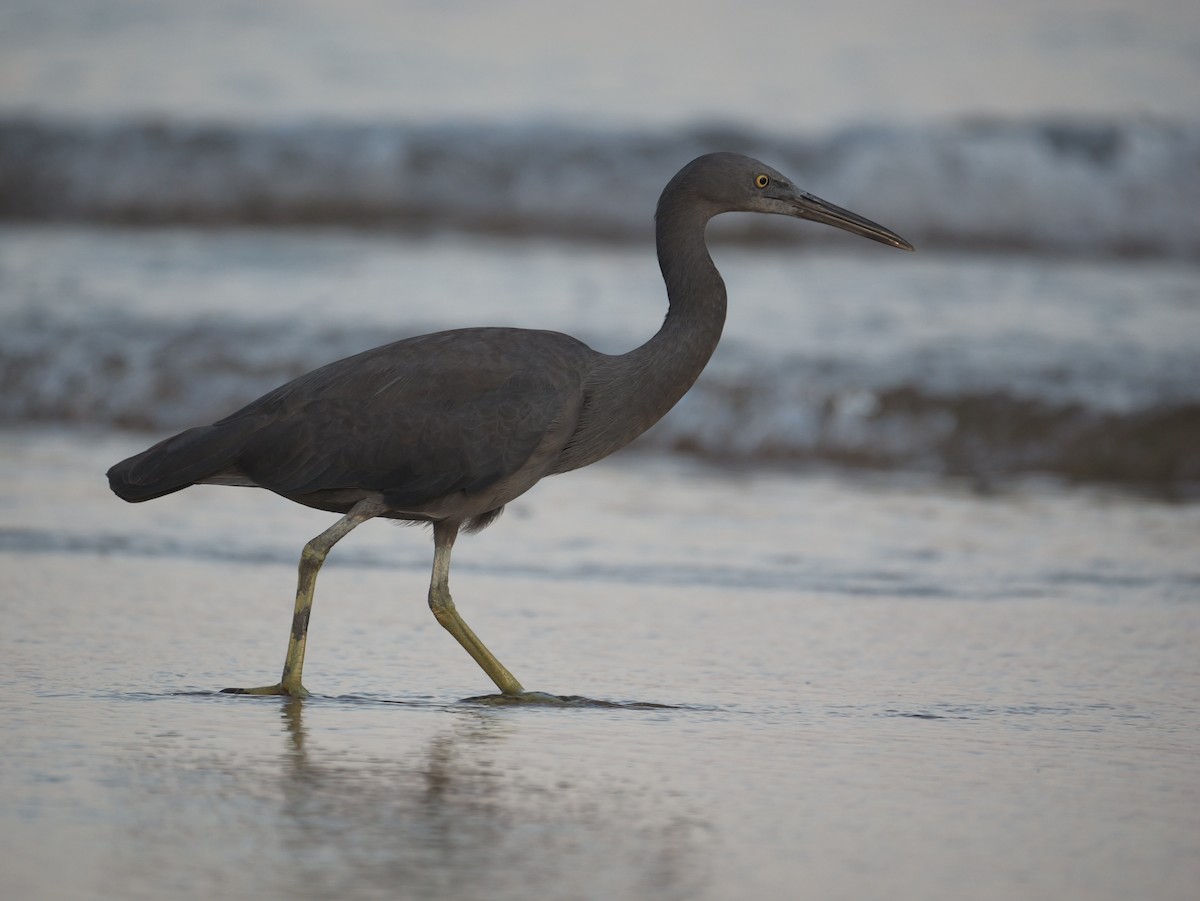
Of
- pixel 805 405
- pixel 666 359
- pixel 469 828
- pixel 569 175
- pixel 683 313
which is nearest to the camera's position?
pixel 469 828

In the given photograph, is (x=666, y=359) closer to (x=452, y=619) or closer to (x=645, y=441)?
(x=452, y=619)

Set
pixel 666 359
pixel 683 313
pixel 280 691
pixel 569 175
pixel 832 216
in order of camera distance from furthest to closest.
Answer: pixel 569 175 < pixel 832 216 < pixel 683 313 < pixel 666 359 < pixel 280 691

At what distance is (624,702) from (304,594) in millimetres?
987

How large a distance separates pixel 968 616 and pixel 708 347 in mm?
1626

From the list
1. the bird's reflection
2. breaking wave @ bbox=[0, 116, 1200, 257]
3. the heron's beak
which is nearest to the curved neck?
the heron's beak

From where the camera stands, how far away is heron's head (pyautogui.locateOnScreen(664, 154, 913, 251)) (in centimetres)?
550

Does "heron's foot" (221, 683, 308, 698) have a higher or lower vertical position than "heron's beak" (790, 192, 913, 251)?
lower

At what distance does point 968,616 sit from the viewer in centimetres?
621

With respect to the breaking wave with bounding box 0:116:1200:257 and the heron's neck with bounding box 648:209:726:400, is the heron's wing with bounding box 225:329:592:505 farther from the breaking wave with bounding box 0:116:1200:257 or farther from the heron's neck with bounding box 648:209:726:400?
the breaking wave with bounding box 0:116:1200:257

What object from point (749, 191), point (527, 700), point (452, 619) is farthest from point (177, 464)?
point (749, 191)

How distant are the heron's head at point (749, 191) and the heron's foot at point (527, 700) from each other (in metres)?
1.66

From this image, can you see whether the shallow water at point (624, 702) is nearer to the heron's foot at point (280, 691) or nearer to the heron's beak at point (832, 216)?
the heron's foot at point (280, 691)

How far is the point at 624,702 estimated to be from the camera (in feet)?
16.0

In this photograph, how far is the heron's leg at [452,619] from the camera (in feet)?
16.3
